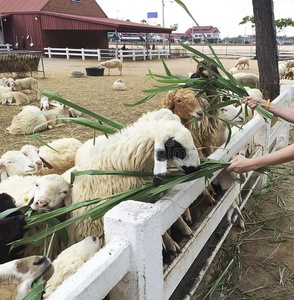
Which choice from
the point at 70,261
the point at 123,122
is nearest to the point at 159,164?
the point at 70,261

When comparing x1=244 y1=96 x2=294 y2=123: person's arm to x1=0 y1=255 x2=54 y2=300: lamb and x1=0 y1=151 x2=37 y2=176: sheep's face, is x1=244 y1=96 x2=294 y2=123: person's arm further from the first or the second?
x1=0 y1=255 x2=54 y2=300: lamb

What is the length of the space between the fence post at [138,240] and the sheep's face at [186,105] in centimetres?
170

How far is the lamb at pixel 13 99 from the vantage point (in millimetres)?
10562

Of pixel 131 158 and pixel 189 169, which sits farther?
pixel 131 158

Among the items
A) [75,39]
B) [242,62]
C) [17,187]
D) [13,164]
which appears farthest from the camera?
[75,39]

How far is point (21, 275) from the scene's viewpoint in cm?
137

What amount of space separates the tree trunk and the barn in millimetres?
22125

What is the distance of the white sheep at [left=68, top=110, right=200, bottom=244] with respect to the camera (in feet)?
6.70

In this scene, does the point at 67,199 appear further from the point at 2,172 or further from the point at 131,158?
the point at 2,172

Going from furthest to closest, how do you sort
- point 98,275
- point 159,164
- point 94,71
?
point 94,71
point 159,164
point 98,275

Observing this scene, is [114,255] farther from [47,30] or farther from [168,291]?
[47,30]

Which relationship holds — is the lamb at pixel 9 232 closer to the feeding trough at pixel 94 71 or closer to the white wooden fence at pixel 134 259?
the white wooden fence at pixel 134 259

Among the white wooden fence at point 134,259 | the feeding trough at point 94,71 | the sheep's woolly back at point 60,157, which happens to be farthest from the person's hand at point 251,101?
the feeding trough at point 94,71

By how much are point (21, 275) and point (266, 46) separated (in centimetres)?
710
